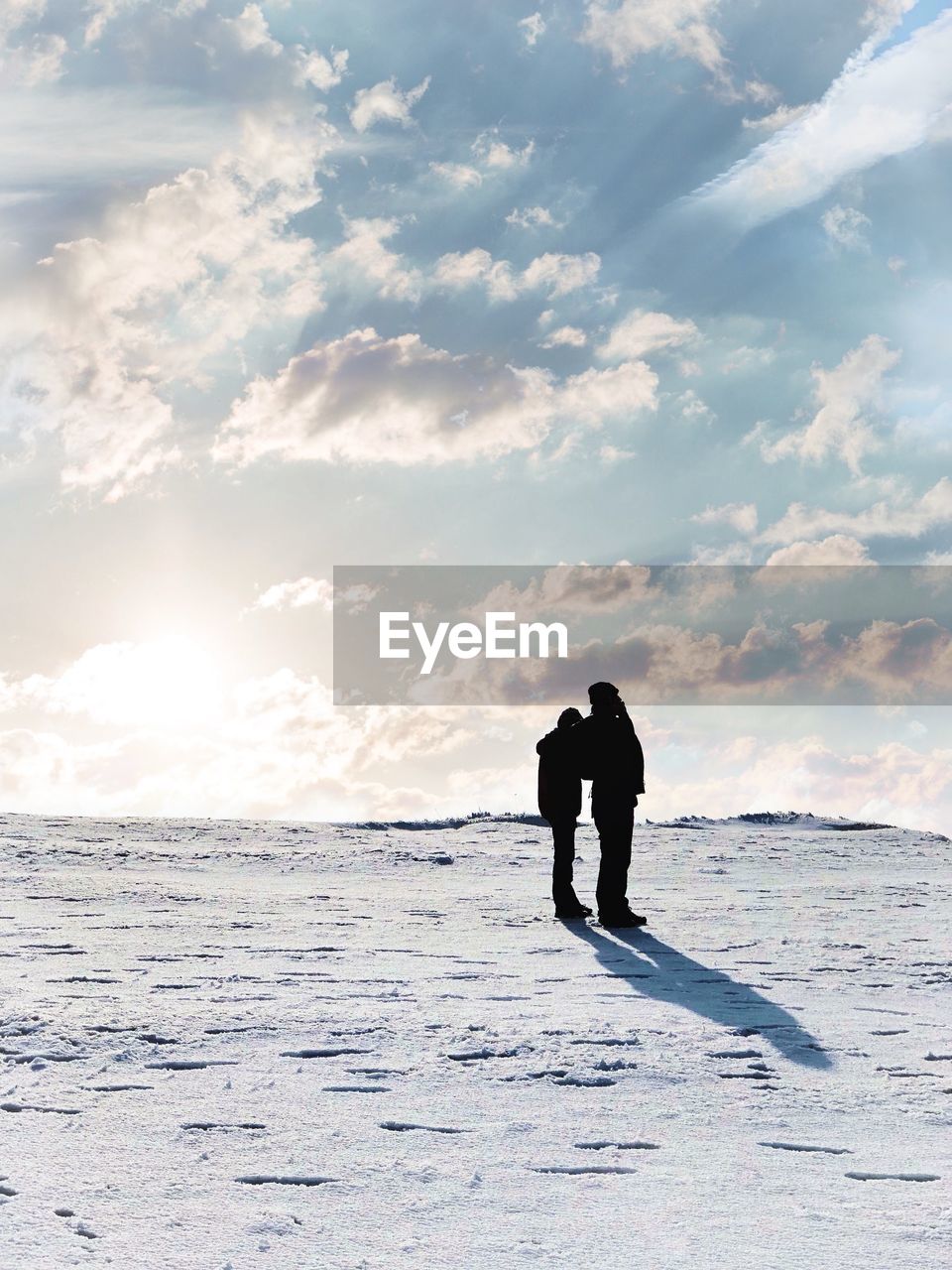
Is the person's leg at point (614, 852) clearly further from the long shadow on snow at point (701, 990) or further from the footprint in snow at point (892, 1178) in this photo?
the footprint in snow at point (892, 1178)

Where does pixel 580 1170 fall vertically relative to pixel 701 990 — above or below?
above

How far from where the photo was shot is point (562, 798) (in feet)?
38.9

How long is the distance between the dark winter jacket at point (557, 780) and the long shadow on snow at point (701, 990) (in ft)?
5.32

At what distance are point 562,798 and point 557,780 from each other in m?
0.23

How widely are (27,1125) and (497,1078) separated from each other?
2.12 m

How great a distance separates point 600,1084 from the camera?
5383mm

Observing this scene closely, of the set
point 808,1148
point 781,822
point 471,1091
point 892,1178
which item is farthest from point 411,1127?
point 781,822

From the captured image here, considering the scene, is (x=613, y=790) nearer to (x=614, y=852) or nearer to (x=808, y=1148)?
(x=614, y=852)

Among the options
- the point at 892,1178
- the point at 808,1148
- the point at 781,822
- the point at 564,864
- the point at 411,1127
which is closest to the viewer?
the point at 892,1178

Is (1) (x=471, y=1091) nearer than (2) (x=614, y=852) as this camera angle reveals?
Yes

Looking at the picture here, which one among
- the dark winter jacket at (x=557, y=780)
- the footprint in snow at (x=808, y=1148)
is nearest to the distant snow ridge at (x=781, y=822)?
the dark winter jacket at (x=557, y=780)

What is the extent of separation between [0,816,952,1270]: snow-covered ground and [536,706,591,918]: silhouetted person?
1.11 feet

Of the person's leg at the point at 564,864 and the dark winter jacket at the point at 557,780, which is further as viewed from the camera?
the dark winter jacket at the point at 557,780

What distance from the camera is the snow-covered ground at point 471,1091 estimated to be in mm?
3697
